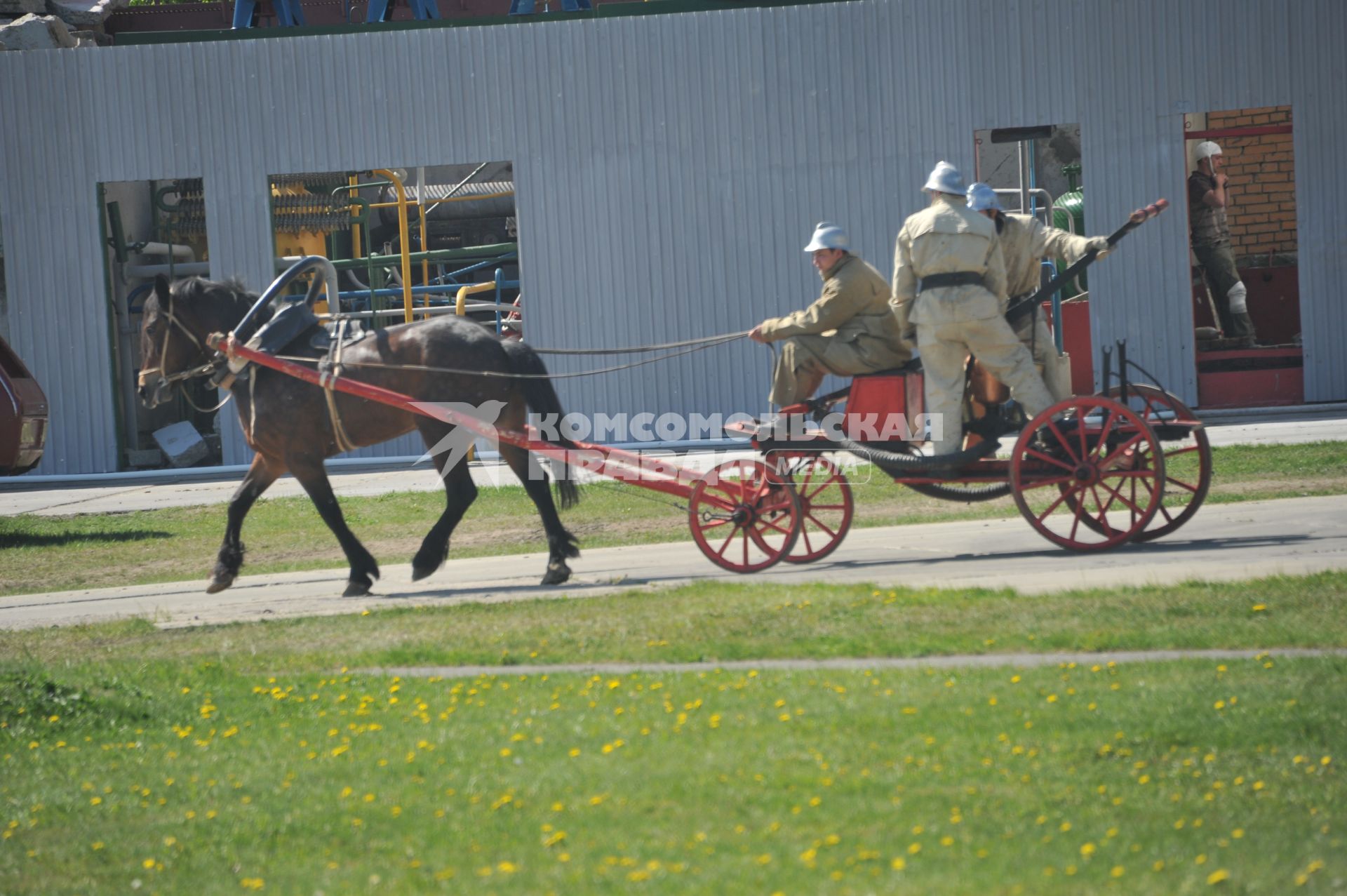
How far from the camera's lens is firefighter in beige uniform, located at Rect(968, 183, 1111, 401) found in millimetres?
9688

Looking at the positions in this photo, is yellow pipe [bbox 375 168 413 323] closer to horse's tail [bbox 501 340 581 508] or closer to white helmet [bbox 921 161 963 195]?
horse's tail [bbox 501 340 581 508]

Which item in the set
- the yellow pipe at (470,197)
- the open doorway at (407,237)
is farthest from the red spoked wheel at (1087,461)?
the yellow pipe at (470,197)

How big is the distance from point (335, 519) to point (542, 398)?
5.46 feet

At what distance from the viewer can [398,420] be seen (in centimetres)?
1070

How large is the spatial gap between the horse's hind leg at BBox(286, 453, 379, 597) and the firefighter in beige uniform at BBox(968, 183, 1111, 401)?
461cm

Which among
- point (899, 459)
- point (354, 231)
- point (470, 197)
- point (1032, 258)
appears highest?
point (470, 197)

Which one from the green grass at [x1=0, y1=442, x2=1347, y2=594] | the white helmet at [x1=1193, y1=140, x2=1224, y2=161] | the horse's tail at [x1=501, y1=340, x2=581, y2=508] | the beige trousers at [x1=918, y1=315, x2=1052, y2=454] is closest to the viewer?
the beige trousers at [x1=918, y1=315, x2=1052, y2=454]

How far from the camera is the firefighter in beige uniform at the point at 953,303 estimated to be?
9.29 m

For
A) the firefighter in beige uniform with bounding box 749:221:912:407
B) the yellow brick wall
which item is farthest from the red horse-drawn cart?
the yellow brick wall

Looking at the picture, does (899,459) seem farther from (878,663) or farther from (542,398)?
(878,663)

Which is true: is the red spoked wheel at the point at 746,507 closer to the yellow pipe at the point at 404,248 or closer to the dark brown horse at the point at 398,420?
the dark brown horse at the point at 398,420

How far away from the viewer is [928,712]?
6.23 meters

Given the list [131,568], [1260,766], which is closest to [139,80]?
[131,568]

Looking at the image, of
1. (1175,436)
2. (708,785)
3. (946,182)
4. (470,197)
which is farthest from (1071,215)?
(708,785)
